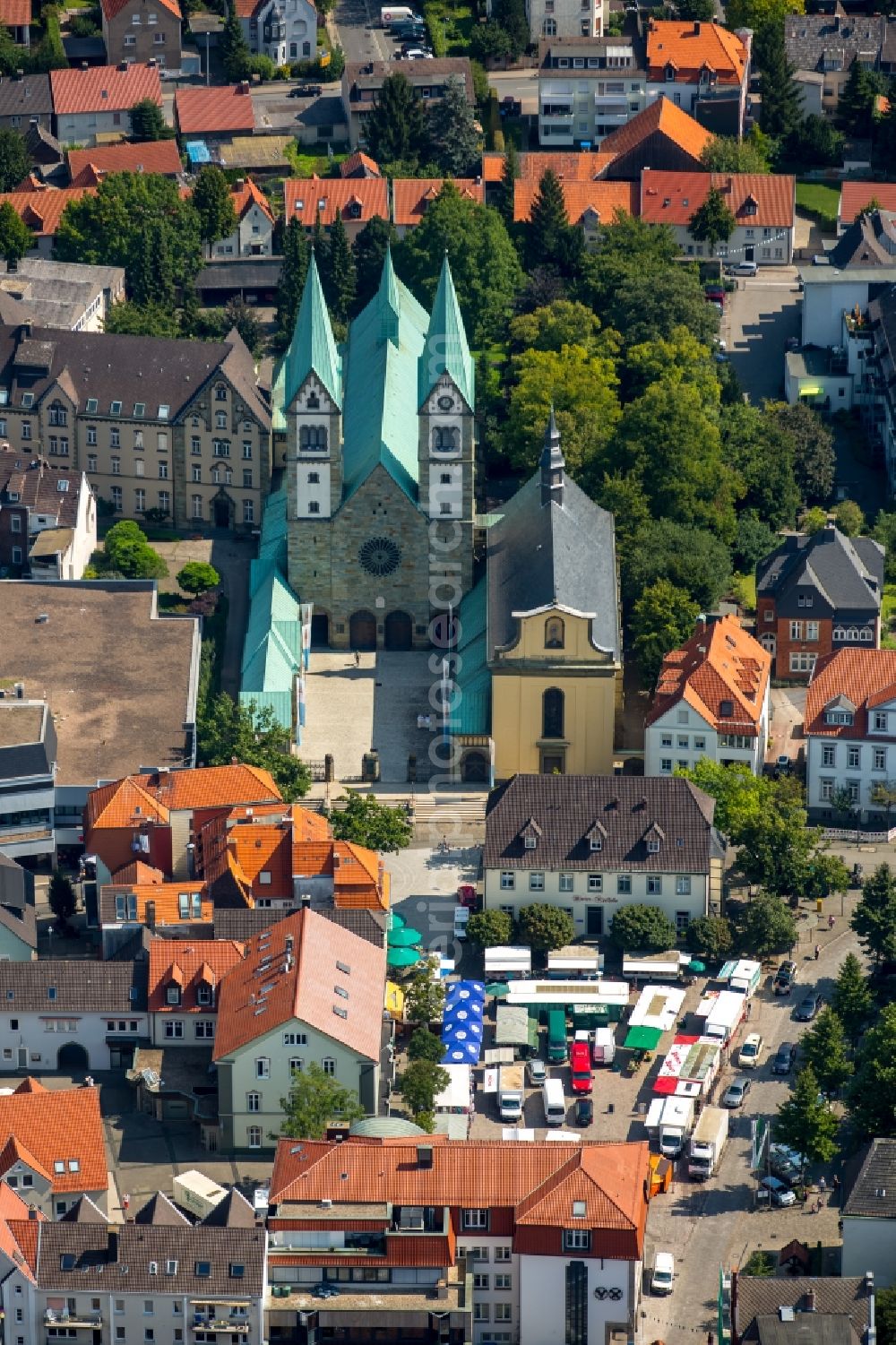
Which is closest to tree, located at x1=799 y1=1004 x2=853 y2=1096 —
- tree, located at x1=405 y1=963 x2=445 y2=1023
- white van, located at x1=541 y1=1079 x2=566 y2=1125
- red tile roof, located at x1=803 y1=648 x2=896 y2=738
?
white van, located at x1=541 y1=1079 x2=566 y2=1125

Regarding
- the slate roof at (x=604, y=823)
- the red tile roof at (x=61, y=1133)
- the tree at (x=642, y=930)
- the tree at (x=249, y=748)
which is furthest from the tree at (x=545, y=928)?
the red tile roof at (x=61, y=1133)

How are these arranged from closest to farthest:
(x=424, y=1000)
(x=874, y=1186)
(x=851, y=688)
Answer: (x=874, y=1186), (x=424, y=1000), (x=851, y=688)

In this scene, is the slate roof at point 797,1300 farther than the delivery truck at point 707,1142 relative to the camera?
No

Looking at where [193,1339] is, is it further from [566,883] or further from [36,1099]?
[566,883]

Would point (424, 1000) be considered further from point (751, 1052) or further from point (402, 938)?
point (751, 1052)

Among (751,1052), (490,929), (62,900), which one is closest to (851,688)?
(490,929)

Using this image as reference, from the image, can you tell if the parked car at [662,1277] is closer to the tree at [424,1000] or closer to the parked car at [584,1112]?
the parked car at [584,1112]
